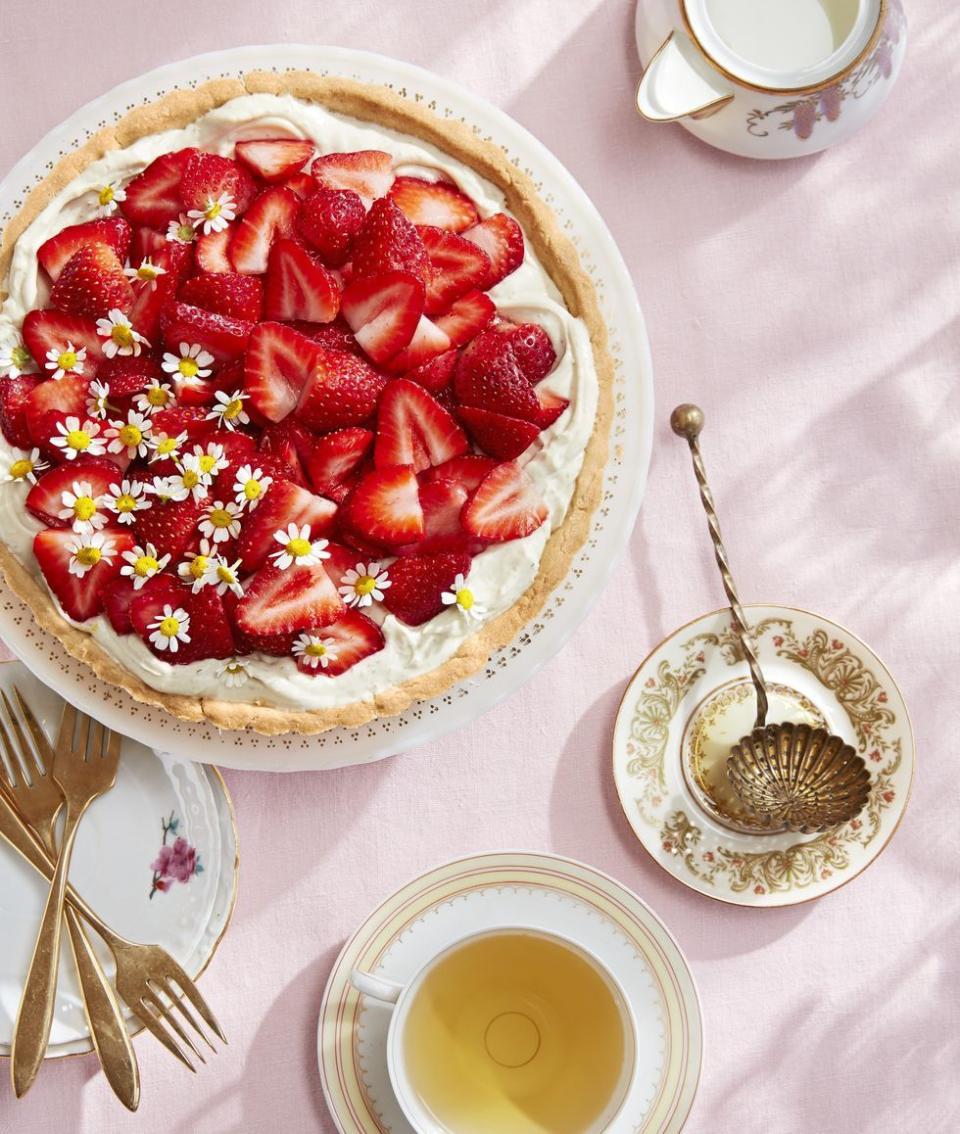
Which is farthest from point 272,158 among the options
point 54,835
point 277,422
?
point 54,835

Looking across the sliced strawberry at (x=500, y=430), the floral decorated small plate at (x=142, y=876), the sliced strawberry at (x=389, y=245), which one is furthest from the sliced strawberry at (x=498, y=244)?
the floral decorated small plate at (x=142, y=876)

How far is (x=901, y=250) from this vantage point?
2.25 m

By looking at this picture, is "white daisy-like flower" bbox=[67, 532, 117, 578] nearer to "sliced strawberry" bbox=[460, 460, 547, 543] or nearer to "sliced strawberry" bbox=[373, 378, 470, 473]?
"sliced strawberry" bbox=[373, 378, 470, 473]

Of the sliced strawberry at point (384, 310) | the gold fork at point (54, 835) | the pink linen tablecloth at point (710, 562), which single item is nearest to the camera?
the sliced strawberry at point (384, 310)

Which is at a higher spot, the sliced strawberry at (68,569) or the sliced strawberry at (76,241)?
the sliced strawberry at (76,241)

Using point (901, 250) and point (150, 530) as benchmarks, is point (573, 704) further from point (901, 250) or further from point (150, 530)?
point (901, 250)

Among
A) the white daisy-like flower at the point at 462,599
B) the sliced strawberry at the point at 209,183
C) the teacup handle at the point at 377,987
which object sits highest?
the sliced strawberry at the point at 209,183

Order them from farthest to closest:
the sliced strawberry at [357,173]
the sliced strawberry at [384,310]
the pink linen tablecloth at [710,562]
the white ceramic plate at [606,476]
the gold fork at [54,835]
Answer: the pink linen tablecloth at [710,562] → the gold fork at [54,835] → the white ceramic plate at [606,476] → the sliced strawberry at [357,173] → the sliced strawberry at [384,310]

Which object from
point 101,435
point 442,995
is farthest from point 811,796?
point 101,435

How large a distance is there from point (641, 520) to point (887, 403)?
552 millimetres

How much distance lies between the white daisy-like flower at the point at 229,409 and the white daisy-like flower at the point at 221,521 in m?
0.13

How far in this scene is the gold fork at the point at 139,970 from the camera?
6.80ft

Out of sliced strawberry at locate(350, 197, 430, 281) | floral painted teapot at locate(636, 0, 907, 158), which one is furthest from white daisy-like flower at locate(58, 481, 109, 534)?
floral painted teapot at locate(636, 0, 907, 158)

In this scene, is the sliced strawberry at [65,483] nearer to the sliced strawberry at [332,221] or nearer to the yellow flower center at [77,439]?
the yellow flower center at [77,439]
